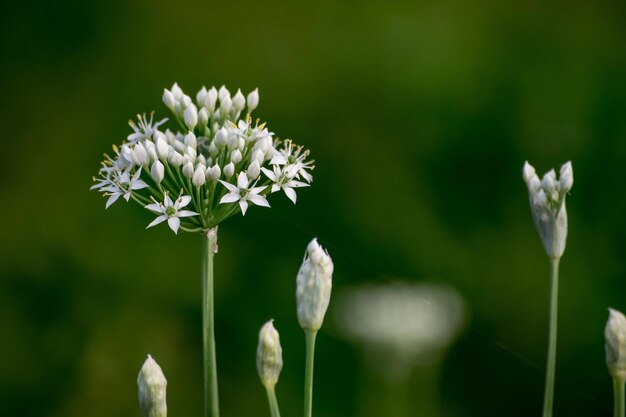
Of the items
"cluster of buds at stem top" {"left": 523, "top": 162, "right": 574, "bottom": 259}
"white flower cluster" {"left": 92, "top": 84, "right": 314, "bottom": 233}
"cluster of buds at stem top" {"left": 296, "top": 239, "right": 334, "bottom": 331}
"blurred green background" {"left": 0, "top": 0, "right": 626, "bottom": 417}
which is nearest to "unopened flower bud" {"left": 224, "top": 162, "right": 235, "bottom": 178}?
"white flower cluster" {"left": 92, "top": 84, "right": 314, "bottom": 233}

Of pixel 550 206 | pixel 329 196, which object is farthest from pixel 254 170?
pixel 329 196

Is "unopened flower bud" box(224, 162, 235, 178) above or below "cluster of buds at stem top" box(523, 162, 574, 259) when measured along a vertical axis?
above

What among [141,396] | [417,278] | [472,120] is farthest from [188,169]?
[472,120]

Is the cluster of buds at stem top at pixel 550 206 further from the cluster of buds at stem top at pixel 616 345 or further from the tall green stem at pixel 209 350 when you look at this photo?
the tall green stem at pixel 209 350

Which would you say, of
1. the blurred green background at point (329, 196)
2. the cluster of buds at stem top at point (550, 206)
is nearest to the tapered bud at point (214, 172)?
the cluster of buds at stem top at point (550, 206)

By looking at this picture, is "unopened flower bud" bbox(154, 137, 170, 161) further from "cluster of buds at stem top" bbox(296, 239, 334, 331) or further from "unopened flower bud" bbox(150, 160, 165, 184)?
"cluster of buds at stem top" bbox(296, 239, 334, 331)

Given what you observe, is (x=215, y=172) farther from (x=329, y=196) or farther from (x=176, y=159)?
(x=329, y=196)

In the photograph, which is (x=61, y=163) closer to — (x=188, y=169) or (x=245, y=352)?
(x=245, y=352)
